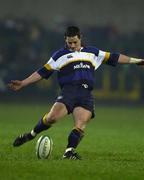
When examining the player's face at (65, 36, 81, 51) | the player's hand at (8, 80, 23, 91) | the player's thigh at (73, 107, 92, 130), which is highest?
the player's face at (65, 36, 81, 51)

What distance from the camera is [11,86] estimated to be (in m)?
12.3

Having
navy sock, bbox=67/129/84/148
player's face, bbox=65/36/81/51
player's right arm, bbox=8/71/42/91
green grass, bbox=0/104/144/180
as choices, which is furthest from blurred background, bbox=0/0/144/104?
navy sock, bbox=67/129/84/148

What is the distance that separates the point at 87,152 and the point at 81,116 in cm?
159

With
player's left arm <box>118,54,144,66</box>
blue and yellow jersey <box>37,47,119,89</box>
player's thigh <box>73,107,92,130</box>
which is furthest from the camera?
player's left arm <box>118,54,144,66</box>

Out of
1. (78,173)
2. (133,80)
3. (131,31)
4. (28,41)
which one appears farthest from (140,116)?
(78,173)

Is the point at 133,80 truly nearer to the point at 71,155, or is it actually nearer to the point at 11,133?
the point at 11,133

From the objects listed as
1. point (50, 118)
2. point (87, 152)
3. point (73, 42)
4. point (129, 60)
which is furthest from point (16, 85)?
point (87, 152)

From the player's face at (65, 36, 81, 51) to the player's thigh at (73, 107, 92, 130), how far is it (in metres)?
0.98

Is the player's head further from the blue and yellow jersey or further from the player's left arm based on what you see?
the player's left arm

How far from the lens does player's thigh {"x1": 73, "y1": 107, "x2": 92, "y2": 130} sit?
39.8ft

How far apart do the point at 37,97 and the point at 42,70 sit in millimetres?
22012

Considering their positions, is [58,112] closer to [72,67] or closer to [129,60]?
[72,67]

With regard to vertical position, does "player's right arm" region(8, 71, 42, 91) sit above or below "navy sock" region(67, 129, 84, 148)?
above

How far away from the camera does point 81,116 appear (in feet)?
39.9
